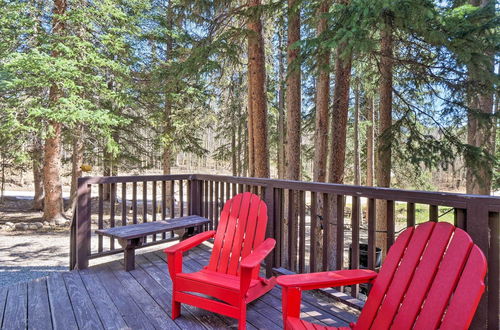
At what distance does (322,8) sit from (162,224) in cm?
481

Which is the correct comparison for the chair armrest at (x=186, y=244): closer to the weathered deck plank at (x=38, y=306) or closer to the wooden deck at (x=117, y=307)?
the wooden deck at (x=117, y=307)

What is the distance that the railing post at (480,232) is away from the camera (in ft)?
5.70

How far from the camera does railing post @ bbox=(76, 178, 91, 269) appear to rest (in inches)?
142

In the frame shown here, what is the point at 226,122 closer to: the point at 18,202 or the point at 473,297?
the point at 18,202

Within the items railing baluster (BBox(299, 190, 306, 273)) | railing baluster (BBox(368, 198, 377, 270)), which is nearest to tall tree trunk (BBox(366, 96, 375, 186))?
railing baluster (BBox(299, 190, 306, 273))

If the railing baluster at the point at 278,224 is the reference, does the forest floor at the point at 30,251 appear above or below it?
below

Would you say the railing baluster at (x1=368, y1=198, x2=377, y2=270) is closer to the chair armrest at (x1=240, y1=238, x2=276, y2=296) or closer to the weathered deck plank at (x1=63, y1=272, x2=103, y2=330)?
the chair armrest at (x1=240, y1=238, x2=276, y2=296)

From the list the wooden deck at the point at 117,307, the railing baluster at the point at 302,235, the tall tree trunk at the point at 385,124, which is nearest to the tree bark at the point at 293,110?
the tall tree trunk at the point at 385,124

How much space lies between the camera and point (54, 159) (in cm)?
949

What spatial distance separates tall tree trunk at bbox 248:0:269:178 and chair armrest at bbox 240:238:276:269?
4.10m

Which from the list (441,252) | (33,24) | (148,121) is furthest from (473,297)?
(148,121)

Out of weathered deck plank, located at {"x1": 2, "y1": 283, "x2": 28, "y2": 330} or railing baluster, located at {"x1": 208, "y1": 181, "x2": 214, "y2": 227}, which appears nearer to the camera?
weathered deck plank, located at {"x1": 2, "y1": 283, "x2": 28, "y2": 330}

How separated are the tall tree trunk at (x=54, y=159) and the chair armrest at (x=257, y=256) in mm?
8007

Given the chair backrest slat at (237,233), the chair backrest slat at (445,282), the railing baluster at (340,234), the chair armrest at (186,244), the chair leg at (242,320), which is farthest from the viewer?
the chair backrest slat at (237,233)
